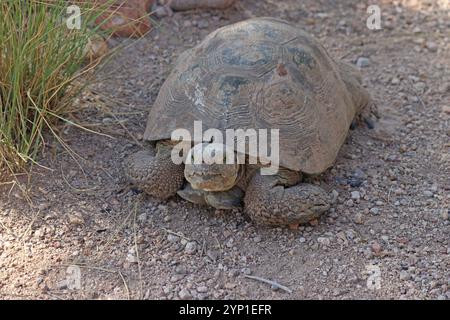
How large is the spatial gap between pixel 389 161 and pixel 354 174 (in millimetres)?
255

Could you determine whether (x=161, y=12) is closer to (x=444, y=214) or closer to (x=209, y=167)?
(x=209, y=167)

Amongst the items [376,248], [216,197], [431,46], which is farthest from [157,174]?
[431,46]

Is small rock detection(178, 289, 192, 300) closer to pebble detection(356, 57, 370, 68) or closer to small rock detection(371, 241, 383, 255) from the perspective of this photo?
small rock detection(371, 241, 383, 255)

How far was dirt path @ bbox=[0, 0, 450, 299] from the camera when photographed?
10.2 ft

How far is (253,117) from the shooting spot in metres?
3.40

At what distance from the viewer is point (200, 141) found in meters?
3.39

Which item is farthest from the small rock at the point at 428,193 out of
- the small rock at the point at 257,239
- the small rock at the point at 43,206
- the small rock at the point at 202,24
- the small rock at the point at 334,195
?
the small rock at the point at 202,24

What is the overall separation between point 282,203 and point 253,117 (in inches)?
16.9

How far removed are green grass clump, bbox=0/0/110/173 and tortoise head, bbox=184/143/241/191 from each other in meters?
0.80

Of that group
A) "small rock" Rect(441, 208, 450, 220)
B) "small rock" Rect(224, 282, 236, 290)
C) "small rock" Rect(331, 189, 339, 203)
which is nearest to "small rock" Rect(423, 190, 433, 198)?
"small rock" Rect(441, 208, 450, 220)

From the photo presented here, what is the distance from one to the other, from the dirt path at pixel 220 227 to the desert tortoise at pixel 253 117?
121 mm
